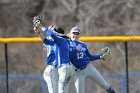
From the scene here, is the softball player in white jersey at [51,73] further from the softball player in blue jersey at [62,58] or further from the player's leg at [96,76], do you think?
the player's leg at [96,76]

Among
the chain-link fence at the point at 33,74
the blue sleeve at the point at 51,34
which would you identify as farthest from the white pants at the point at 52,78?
the chain-link fence at the point at 33,74

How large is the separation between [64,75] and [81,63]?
0.42m

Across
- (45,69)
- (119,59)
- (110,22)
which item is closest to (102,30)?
(110,22)

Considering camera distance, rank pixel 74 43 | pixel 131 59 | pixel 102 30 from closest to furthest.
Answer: pixel 74 43
pixel 131 59
pixel 102 30

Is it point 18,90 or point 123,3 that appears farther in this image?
point 123,3

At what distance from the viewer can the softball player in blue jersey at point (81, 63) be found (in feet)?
43.5

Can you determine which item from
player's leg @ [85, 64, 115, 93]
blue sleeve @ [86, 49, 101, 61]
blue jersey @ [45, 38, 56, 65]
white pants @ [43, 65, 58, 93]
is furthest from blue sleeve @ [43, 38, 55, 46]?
player's leg @ [85, 64, 115, 93]

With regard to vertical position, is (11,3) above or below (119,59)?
above

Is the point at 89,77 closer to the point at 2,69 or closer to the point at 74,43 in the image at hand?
the point at 74,43

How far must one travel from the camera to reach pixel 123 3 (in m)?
27.8

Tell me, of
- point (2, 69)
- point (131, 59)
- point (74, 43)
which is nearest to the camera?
point (74, 43)

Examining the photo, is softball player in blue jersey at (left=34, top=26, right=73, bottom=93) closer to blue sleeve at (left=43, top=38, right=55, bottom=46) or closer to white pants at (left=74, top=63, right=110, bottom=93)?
blue sleeve at (left=43, top=38, right=55, bottom=46)

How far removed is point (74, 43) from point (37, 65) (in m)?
1.47

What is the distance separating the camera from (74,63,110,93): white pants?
43.9ft
